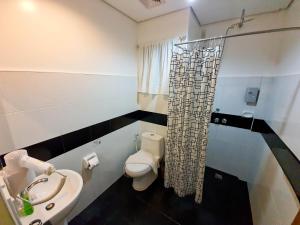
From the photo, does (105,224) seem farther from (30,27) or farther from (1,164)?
(30,27)

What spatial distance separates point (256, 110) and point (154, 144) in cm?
146

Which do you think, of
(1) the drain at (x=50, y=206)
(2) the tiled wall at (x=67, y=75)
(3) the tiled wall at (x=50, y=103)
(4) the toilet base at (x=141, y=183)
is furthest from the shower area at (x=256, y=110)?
(1) the drain at (x=50, y=206)

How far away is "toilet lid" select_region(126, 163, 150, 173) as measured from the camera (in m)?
1.70

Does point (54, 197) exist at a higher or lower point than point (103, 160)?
higher

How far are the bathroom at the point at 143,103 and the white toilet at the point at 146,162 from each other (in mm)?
25

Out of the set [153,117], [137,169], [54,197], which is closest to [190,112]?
[153,117]

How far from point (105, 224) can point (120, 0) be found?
243 centimetres

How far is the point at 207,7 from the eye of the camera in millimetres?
1591

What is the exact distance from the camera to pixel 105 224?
4.76 feet

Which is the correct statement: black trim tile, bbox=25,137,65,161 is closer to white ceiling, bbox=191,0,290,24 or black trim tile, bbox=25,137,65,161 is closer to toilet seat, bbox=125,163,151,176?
toilet seat, bbox=125,163,151,176

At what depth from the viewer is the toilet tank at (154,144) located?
1969mm

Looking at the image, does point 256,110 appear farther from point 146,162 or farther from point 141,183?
point 141,183

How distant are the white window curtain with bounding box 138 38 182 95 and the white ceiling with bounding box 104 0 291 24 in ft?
1.15

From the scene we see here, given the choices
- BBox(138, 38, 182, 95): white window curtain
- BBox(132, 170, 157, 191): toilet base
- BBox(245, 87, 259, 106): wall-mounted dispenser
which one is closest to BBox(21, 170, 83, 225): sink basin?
BBox(132, 170, 157, 191): toilet base
